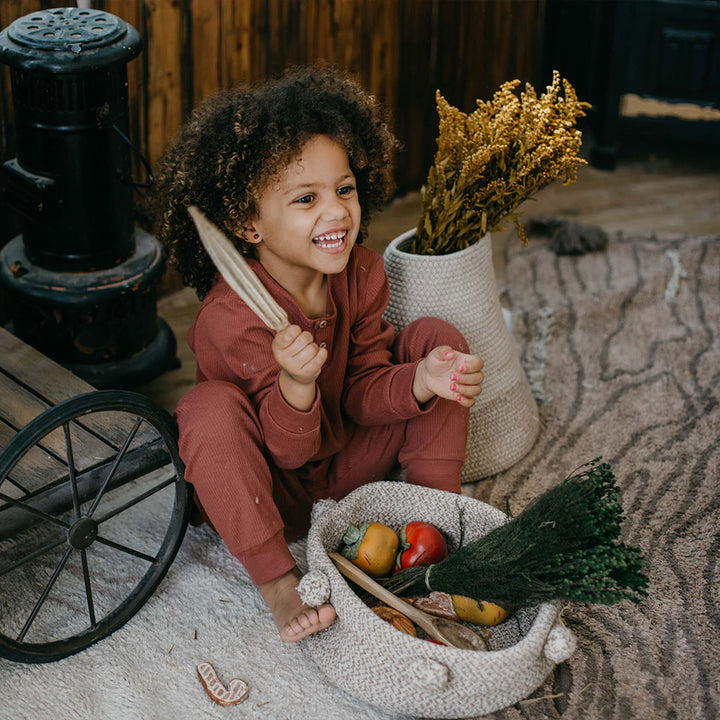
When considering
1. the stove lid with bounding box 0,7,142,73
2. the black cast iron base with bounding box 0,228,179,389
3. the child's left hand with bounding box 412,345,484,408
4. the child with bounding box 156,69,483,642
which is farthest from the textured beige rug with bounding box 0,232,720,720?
the stove lid with bounding box 0,7,142,73

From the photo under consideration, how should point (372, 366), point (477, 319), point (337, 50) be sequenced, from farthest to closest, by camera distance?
point (337, 50)
point (477, 319)
point (372, 366)

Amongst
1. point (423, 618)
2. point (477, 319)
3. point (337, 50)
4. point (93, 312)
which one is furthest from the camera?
point (337, 50)

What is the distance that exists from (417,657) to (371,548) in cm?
23

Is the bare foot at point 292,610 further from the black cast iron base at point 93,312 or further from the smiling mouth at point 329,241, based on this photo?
the black cast iron base at point 93,312

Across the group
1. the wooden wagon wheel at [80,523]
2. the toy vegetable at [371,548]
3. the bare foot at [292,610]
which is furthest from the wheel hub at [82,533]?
the toy vegetable at [371,548]

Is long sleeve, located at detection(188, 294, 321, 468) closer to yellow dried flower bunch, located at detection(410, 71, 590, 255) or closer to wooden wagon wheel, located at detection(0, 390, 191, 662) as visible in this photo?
wooden wagon wheel, located at detection(0, 390, 191, 662)

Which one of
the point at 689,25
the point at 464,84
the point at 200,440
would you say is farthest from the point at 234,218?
the point at 689,25

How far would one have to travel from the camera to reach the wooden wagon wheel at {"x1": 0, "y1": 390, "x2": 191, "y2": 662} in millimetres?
1228

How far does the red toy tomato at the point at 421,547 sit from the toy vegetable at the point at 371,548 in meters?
0.02

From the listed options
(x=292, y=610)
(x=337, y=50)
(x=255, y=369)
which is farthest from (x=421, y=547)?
(x=337, y=50)

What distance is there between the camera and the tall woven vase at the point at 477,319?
1605 mm

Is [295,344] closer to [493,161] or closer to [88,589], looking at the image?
[88,589]

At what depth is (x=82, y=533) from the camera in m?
1.25

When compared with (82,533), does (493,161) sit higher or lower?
higher
